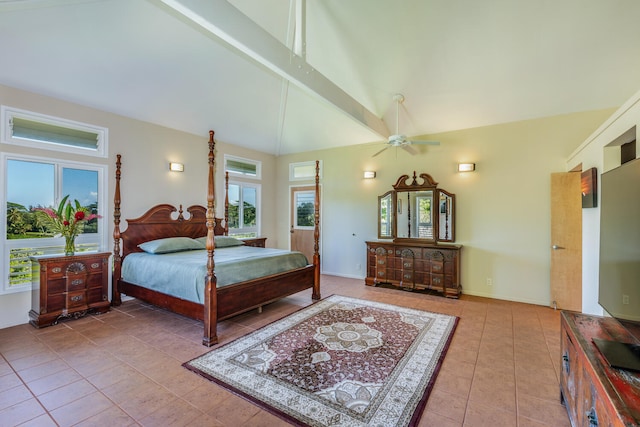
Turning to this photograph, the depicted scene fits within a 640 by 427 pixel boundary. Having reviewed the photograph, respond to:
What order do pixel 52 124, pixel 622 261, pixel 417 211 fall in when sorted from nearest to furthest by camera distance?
pixel 622 261 → pixel 52 124 → pixel 417 211

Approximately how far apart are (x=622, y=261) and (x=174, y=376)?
129 inches

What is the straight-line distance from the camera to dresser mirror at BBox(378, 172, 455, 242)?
514 cm

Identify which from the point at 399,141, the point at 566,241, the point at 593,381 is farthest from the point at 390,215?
the point at 593,381

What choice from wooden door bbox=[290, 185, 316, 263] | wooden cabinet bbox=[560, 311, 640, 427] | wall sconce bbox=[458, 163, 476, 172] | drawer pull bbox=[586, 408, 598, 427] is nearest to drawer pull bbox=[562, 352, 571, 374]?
wooden cabinet bbox=[560, 311, 640, 427]

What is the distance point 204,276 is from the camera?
10.4 ft

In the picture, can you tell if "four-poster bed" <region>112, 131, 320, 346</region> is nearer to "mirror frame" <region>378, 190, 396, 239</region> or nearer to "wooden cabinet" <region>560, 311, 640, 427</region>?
"mirror frame" <region>378, 190, 396, 239</region>

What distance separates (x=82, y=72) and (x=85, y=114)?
71 cm

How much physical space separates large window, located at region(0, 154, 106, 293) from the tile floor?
31.6 inches

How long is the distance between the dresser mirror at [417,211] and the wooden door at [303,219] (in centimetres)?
172

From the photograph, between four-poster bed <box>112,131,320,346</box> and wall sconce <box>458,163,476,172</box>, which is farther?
wall sconce <box>458,163,476,172</box>

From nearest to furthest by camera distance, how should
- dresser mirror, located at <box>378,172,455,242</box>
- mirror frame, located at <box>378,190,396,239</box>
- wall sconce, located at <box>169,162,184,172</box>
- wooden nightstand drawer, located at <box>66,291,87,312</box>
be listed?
wooden nightstand drawer, located at <box>66,291,87,312</box> → wall sconce, located at <box>169,162,184,172</box> → dresser mirror, located at <box>378,172,455,242</box> → mirror frame, located at <box>378,190,396,239</box>

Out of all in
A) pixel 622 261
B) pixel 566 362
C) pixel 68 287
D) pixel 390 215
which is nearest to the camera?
pixel 622 261

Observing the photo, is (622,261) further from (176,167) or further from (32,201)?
(32,201)

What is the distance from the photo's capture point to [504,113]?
14.8 ft
